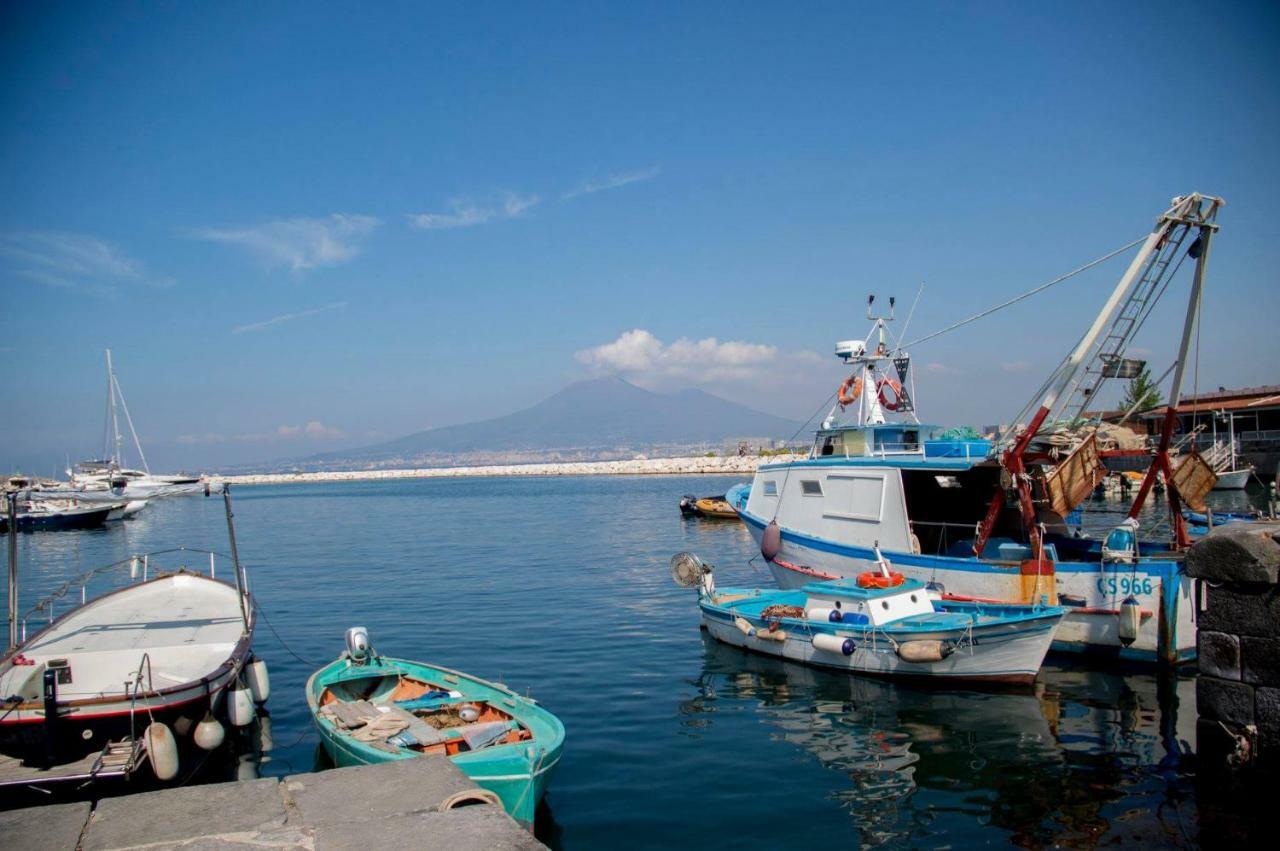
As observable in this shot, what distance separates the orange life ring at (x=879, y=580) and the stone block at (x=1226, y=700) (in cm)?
884

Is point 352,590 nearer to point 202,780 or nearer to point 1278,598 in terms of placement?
point 202,780

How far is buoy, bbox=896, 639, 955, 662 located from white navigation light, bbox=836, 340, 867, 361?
1216 centimetres

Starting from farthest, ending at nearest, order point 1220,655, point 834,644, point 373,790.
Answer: point 834,644 < point 1220,655 < point 373,790

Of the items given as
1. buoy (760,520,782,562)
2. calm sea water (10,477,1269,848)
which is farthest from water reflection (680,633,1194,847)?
buoy (760,520,782,562)

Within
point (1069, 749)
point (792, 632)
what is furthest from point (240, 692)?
point (1069, 749)

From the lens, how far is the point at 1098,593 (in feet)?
59.3

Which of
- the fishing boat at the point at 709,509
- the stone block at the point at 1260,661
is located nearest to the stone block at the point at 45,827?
the stone block at the point at 1260,661

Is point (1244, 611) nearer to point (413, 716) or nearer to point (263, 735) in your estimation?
point (413, 716)

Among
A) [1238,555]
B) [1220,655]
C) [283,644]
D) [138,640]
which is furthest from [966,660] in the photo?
[283,644]

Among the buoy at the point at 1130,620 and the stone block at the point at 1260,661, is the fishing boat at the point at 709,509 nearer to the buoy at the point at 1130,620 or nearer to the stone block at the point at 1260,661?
the buoy at the point at 1130,620

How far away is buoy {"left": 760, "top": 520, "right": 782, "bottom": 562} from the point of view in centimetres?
2398

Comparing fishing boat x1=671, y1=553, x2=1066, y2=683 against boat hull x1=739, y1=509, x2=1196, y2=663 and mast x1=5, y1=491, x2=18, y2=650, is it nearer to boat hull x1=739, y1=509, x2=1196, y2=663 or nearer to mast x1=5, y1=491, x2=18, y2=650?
boat hull x1=739, y1=509, x2=1196, y2=663

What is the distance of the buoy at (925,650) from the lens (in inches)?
639

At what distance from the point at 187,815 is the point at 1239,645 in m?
9.61
